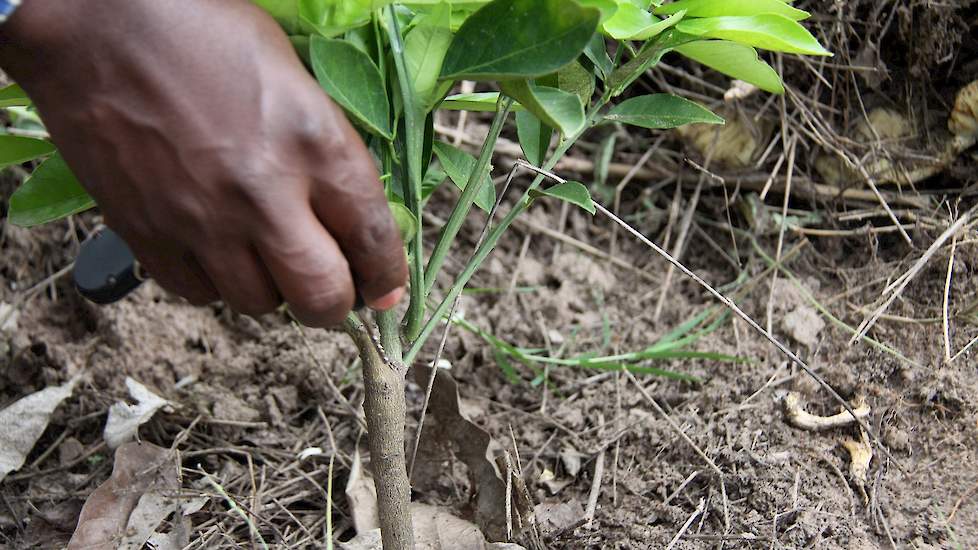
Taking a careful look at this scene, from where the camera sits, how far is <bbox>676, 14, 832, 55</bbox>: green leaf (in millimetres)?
927

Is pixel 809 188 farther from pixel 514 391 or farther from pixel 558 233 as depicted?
pixel 514 391

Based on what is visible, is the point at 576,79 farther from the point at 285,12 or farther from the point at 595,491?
the point at 595,491

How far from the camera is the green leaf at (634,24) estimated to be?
2.98ft

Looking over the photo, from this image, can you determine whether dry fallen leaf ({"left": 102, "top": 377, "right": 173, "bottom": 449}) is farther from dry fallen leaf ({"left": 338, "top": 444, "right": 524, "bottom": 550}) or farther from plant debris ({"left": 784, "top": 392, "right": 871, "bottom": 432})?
plant debris ({"left": 784, "top": 392, "right": 871, "bottom": 432})

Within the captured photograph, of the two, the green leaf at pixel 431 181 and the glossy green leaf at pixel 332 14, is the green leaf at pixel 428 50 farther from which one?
the green leaf at pixel 431 181

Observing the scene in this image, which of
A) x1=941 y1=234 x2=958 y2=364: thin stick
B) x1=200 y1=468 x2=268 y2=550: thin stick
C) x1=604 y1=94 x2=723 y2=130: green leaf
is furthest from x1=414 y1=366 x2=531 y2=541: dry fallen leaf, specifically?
x1=941 y1=234 x2=958 y2=364: thin stick

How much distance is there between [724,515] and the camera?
4.07 ft

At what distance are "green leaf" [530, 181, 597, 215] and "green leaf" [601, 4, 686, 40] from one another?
0.60 feet

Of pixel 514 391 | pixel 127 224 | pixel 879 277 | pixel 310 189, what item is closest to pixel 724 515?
pixel 514 391

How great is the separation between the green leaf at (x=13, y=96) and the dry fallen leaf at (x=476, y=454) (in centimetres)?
74

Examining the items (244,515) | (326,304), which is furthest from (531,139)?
(244,515)

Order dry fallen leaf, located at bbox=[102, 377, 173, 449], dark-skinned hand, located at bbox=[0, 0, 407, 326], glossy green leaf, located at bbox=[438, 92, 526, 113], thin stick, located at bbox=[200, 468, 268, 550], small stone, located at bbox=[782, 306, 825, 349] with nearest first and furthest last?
1. dark-skinned hand, located at bbox=[0, 0, 407, 326]
2. glossy green leaf, located at bbox=[438, 92, 526, 113]
3. thin stick, located at bbox=[200, 468, 268, 550]
4. dry fallen leaf, located at bbox=[102, 377, 173, 449]
5. small stone, located at bbox=[782, 306, 825, 349]

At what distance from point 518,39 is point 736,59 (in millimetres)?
354

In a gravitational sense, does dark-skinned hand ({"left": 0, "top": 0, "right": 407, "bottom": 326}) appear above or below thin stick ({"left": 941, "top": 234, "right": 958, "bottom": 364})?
above
